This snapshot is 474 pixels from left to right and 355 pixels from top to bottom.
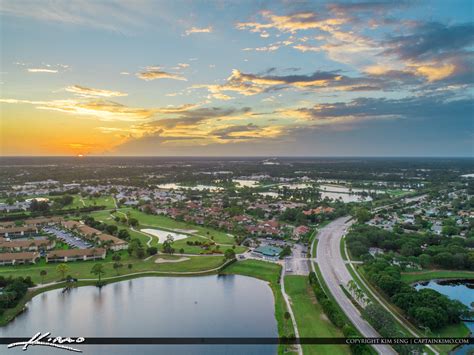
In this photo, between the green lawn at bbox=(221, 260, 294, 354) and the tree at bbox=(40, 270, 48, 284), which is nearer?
the green lawn at bbox=(221, 260, 294, 354)

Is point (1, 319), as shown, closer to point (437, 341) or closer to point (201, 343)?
point (201, 343)

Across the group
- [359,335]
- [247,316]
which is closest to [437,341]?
[359,335]

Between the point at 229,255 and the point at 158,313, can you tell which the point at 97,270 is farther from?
the point at 229,255

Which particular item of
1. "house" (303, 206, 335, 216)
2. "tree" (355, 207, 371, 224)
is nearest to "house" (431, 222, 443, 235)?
"tree" (355, 207, 371, 224)

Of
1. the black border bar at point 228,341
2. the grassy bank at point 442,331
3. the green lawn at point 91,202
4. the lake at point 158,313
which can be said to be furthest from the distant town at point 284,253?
the lake at point 158,313

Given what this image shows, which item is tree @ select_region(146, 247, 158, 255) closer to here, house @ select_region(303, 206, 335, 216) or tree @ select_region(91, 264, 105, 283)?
tree @ select_region(91, 264, 105, 283)

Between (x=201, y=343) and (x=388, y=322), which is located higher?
(x=388, y=322)

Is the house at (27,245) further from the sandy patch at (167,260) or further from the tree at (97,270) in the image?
the sandy patch at (167,260)
